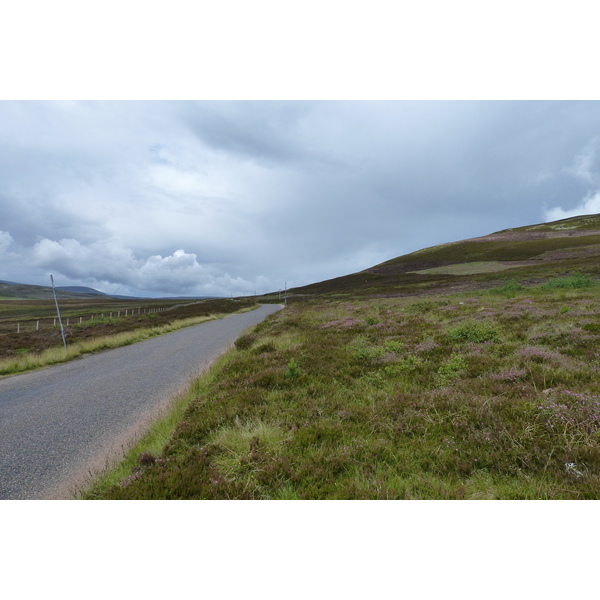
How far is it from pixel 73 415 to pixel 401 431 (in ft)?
27.1

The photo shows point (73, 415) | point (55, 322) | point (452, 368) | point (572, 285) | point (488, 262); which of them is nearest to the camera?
point (452, 368)

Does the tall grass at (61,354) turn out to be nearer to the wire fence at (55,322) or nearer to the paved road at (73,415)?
the paved road at (73,415)

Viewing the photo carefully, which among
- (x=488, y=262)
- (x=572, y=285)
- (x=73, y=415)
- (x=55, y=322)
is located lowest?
(x=73, y=415)

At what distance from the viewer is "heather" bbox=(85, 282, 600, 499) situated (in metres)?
3.36

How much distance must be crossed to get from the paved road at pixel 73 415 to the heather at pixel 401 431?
4.12 ft

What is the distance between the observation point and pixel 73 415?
741 cm

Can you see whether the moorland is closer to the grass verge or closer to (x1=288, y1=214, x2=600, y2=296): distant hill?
the grass verge

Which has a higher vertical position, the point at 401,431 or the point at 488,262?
the point at 488,262

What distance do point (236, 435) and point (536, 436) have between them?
14.4 ft

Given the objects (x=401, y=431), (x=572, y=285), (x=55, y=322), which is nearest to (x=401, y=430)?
(x=401, y=431)

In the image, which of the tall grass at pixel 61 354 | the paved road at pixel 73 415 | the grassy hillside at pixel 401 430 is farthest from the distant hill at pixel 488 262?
the paved road at pixel 73 415

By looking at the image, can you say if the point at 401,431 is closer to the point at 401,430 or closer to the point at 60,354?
the point at 401,430

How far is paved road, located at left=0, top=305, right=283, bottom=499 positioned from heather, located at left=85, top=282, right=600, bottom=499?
49.5 inches

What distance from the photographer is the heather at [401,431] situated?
11.0ft
